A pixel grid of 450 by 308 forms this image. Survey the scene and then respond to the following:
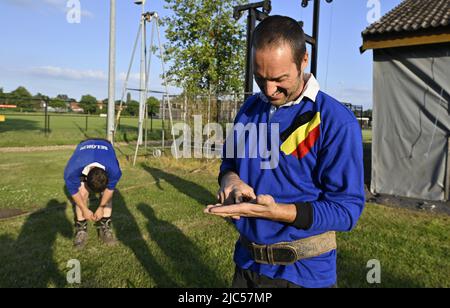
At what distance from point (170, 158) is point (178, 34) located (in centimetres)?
648

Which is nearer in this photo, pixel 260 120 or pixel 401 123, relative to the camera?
pixel 260 120

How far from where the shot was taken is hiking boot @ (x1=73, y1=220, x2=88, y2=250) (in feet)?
16.6

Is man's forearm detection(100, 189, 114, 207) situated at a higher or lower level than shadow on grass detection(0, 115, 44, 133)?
lower

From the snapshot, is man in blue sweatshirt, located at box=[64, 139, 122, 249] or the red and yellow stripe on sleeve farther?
man in blue sweatshirt, located at box=[64, 139, 122, 249]

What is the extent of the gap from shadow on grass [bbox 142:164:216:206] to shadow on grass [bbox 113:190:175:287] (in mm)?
1583

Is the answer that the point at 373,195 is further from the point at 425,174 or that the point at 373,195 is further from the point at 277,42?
the point at 277,42

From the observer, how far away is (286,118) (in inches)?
64.2

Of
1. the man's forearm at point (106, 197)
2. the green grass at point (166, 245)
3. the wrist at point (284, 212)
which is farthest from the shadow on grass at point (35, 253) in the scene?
the wrist at point (284, 212)

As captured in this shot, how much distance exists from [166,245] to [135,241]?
502 millimetres

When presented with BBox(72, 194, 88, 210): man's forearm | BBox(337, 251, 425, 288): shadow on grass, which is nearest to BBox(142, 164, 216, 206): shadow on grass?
BBox(72, 194, 88, 210): man's forearm

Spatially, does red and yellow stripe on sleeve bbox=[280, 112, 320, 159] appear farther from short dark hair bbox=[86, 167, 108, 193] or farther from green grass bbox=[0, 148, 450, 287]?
short dark hair bbox=[86, 167, 108, 193]

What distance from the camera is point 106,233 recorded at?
5254 millimetres

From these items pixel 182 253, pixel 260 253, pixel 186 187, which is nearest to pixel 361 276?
pixel 182 253
